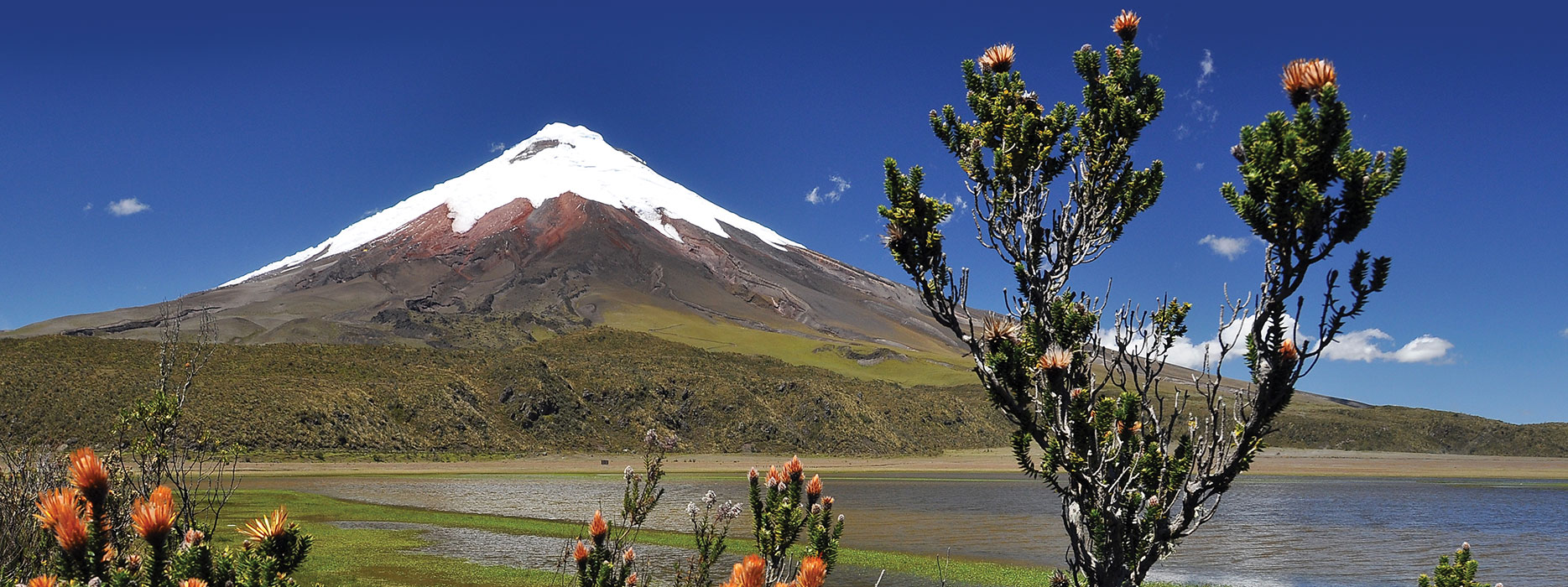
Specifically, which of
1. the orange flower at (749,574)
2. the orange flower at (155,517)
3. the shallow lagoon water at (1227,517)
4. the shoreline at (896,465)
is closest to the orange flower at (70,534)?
the orange flower at (155,517)

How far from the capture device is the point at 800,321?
185 meters

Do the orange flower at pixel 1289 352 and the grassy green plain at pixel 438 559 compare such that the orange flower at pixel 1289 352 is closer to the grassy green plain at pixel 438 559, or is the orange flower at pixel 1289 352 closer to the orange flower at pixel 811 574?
the orange flower at pixel 811 574

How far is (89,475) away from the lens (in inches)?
86.3

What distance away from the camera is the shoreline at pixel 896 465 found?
50.0 m

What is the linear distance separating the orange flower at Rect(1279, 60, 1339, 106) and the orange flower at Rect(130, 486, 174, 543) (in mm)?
4265

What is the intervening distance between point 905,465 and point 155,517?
205ft

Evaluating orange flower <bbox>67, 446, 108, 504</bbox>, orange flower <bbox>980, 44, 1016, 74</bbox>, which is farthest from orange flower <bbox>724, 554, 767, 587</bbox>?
orange flower <bbox>980, 44, 1016, 74</bbox>

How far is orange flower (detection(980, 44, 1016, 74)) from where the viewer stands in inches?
204

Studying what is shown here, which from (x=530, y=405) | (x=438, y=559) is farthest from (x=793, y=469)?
(x=530, y=405)

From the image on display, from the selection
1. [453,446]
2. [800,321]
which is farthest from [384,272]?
[453,446]

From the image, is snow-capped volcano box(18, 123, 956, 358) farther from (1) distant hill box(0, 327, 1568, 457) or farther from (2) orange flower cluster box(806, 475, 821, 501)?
(2) orange flower cluster box(806, 475, 821, 501)

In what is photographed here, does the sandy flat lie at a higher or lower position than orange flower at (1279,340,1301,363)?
lower

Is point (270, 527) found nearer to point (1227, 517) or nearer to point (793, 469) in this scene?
point (793, 469)

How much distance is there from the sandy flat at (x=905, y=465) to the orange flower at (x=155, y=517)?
149 ft
